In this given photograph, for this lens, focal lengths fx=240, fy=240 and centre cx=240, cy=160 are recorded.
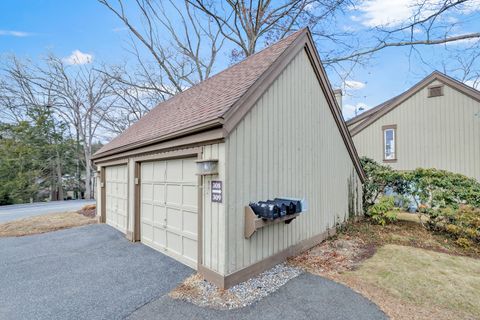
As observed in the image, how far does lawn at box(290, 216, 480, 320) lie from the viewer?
136 inches

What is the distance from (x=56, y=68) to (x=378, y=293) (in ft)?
88.4

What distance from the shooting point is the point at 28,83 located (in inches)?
817

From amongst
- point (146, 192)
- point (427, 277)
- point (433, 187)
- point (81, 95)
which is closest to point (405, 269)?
point (427, 277)

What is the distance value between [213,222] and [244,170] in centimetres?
103

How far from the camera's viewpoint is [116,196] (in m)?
8.40

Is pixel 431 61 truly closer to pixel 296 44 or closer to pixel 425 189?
pixel 425 189

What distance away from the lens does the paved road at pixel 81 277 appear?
11.4 ft

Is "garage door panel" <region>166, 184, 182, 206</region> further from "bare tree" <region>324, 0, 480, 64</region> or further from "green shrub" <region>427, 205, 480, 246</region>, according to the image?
"bare tree" <region>324, 0, 480, 64</region>

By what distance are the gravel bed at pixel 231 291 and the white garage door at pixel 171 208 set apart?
798 mm

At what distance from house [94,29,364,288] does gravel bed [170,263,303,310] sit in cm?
16

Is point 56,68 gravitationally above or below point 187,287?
above

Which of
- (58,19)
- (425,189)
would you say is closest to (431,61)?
(425,189)

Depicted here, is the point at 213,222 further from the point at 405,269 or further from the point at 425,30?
the point at 425,30

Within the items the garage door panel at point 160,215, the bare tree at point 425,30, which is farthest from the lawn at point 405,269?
the bare tree at point 425,30
